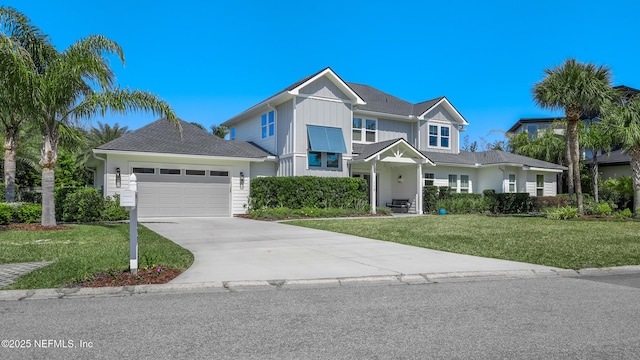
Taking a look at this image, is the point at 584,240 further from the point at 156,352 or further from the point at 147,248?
the point at 156,352

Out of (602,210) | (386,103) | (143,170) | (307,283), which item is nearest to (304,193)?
(143,170)

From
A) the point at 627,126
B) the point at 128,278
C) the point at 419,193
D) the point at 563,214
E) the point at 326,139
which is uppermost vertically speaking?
the point at 627,126

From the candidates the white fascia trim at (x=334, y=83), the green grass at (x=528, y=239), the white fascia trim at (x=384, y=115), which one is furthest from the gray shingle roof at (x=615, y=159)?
the white fascia trim at (x=334, y=83)

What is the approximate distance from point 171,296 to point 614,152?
121 ft

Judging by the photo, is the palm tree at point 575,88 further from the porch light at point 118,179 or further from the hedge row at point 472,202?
the porch light at point 118,179

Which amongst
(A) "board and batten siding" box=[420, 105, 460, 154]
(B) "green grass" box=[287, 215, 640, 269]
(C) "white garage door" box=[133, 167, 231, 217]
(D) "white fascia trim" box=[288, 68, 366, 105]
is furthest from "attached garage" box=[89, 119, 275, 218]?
(A) "board and batten siding" box=[420, 105, 460, 154]

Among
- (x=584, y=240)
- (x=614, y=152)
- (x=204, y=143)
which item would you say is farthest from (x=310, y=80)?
(x=614, y=152)

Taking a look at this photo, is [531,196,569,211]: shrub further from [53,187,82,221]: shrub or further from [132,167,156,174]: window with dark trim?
[53,187,82,221]: shrub

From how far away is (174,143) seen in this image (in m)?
21.0

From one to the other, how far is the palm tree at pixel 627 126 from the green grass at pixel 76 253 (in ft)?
61.5

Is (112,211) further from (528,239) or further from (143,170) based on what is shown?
(528,239)

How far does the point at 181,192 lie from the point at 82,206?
4316 millimetres

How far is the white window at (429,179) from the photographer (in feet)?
87.8

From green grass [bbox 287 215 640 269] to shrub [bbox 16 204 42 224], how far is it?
9.24 meters
